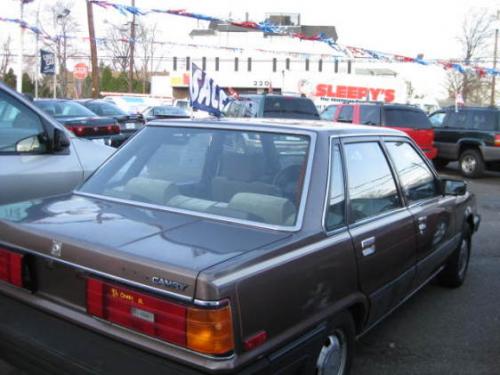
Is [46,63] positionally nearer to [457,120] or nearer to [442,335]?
[457,120]

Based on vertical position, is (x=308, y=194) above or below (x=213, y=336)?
above

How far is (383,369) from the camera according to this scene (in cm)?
353

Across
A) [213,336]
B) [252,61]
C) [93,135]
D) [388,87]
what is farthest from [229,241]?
[252,61]

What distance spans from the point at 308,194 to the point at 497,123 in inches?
466

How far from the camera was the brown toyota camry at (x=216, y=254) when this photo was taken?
7.11 ft

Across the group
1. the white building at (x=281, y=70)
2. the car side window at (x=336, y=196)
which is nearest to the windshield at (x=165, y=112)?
the car side window at (x=336, y=196)

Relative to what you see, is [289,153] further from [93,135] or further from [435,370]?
[93,135]

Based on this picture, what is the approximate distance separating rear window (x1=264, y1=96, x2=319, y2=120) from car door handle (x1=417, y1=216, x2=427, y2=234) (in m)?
8.65

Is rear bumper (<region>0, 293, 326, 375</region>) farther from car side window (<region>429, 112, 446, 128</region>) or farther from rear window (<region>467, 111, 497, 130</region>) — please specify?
car side window (<region>429, 112, 446, 128</region>)

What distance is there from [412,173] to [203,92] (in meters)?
3.67

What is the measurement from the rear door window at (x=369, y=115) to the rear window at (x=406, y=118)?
0.20 metres

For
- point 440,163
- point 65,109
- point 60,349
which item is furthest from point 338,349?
point 440,163

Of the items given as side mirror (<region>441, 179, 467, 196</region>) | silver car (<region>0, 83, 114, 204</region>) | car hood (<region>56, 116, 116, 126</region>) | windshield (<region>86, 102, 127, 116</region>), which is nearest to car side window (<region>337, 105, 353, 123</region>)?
car hood (<region>56, 116, 116, 126</region>)

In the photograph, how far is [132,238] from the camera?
2.44 meters
